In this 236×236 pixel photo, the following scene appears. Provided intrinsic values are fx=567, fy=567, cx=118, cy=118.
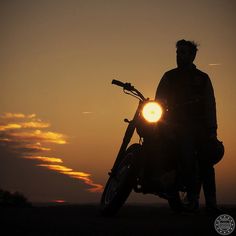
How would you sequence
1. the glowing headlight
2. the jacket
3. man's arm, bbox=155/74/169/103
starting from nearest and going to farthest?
the glowing headlight < the jacket < man's arm, bbox=155/74/169/103

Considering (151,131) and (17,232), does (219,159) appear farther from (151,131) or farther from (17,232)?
(17,232)

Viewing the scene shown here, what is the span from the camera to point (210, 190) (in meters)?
9.19

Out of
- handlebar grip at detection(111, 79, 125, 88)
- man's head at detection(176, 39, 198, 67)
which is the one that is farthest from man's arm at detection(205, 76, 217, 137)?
handlebar grip at detection(111, 79, 125, 88)

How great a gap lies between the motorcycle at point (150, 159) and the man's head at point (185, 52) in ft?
3.84

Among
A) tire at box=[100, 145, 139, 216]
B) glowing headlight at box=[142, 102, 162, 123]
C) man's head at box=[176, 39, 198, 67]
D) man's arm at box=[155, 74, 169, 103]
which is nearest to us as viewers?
glowing headlight at box=[142, 102, 162, 123]

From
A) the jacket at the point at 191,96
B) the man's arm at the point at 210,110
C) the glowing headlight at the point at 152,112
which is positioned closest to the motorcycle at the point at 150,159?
the glowing headlight at the point at 152,112

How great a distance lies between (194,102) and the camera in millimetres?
8953

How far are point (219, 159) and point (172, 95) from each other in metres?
1.28

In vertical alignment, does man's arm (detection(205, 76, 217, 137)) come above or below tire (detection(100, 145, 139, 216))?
above

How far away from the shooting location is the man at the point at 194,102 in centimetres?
882

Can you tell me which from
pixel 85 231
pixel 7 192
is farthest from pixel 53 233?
pixel 7 192

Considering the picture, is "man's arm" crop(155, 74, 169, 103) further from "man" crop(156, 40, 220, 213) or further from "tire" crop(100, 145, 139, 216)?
"tire" crop(100, 145, 139, 216)

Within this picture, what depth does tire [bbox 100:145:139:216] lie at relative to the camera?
8.31m

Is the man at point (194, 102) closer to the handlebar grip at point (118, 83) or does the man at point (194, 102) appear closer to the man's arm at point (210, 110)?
the man's arm at point (210, 110)
